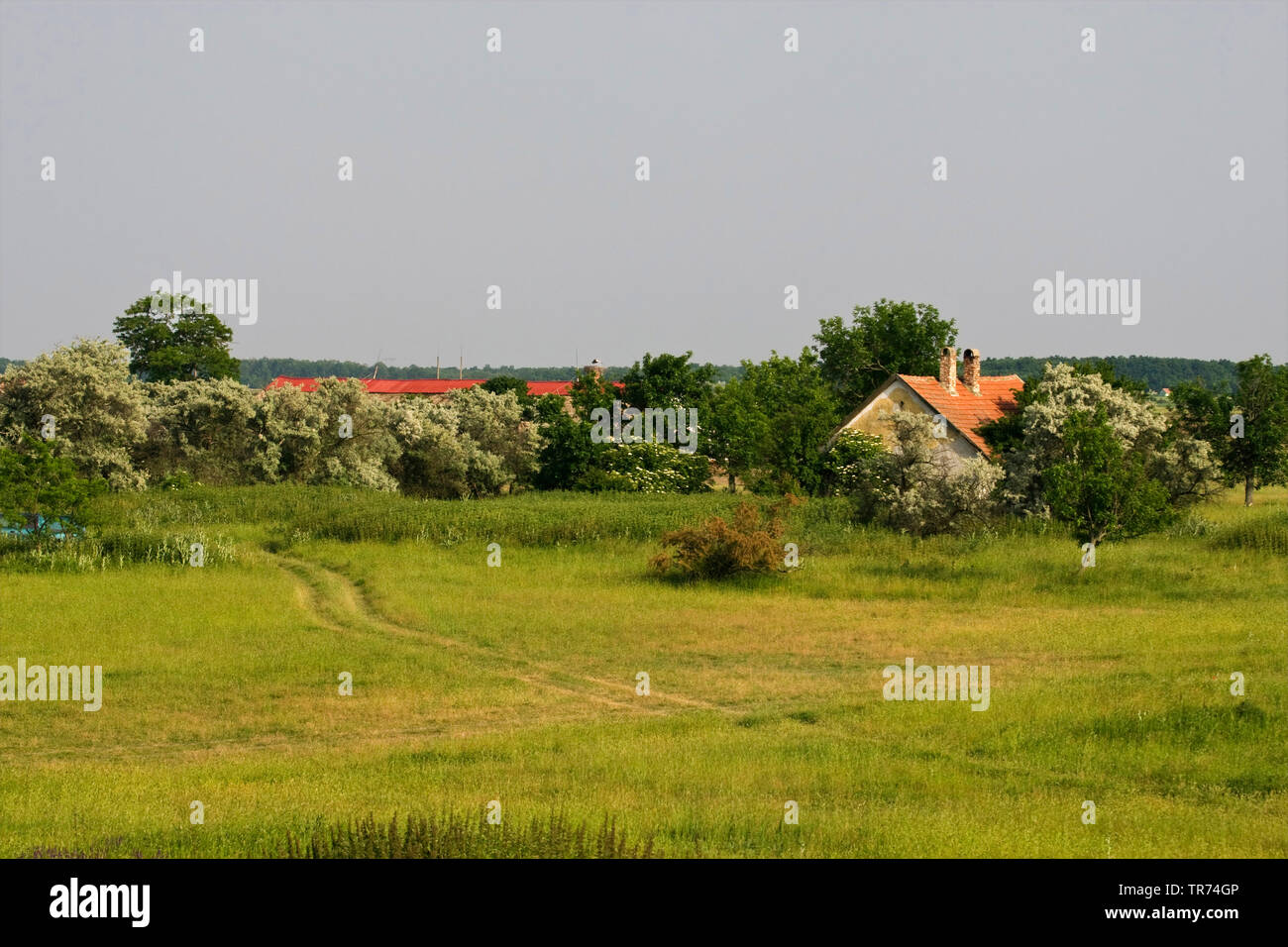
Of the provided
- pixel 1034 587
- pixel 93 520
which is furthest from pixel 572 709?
pixel 93 520

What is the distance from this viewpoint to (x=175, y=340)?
3346 inches

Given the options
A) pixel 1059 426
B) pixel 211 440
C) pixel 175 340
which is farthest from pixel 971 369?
pixel 175 340

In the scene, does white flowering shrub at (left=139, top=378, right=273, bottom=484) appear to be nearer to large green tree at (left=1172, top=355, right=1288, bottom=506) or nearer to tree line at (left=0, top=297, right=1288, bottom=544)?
tree line at (left=0, top=297, right=1288, bottom=544)

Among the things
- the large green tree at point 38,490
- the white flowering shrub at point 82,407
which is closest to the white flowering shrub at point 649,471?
the white flowering shrub at point 82,407

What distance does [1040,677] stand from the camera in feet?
60.8

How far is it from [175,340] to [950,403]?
192 feet

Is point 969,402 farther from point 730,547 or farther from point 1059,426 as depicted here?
point 730,547

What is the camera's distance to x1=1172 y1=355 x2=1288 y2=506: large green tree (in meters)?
48.8

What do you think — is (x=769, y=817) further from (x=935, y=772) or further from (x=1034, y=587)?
(x=1034, y=587)

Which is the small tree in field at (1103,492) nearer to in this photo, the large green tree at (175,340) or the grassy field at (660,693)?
the grassy field at (660,693)

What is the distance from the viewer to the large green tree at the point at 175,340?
8162 cm

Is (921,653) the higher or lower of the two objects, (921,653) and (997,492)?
the lower

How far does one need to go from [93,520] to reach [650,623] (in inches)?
653

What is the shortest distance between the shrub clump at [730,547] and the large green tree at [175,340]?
6051 centimetres
